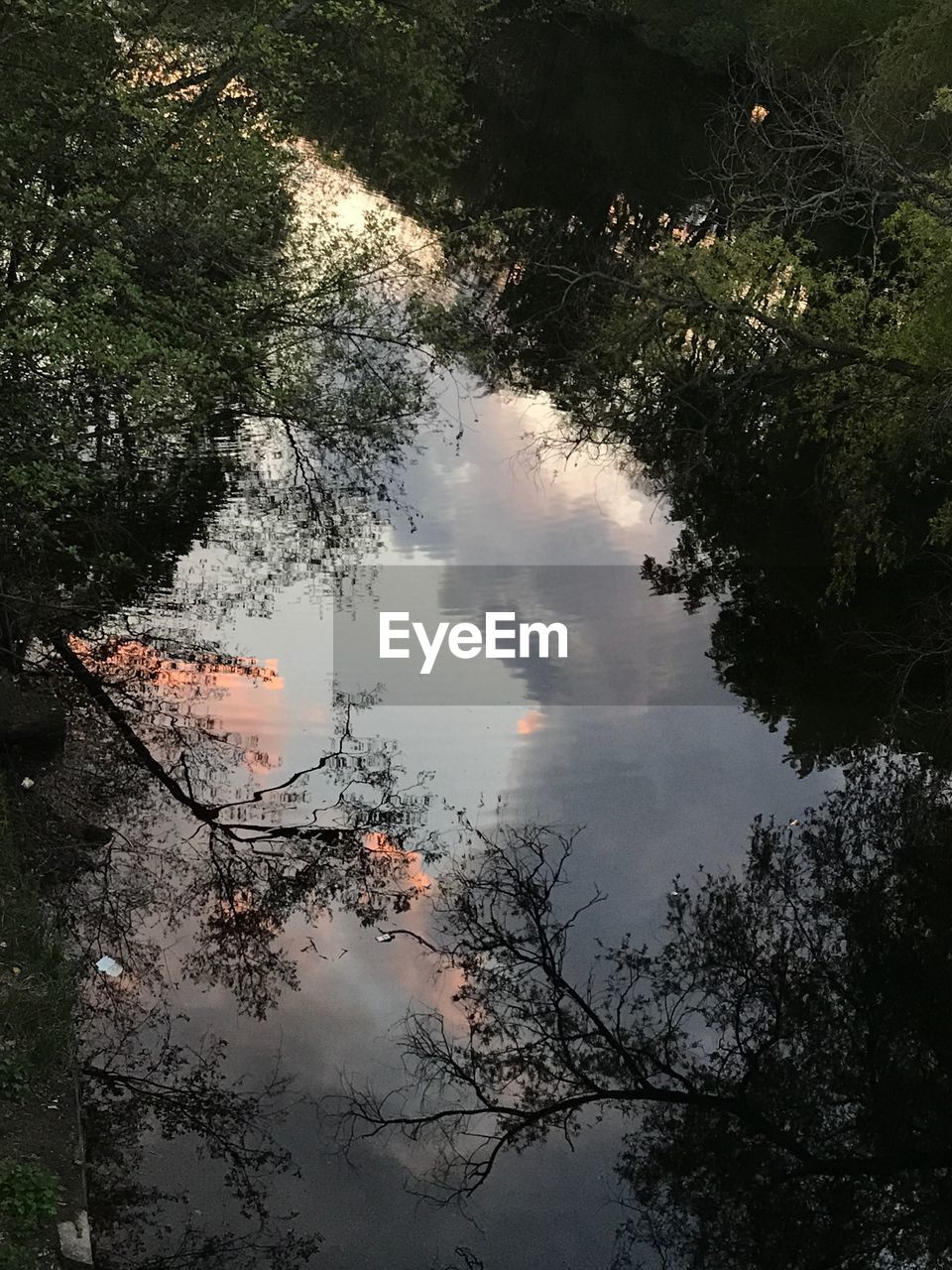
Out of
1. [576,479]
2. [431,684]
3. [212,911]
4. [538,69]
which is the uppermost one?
[538,69]

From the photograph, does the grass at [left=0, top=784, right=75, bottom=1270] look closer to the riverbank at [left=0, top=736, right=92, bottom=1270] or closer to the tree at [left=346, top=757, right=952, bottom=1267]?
the riverbank at [left=0, top=736, right=92, bottom=1270]

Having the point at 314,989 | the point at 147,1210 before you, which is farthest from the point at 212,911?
the point at 147,1210

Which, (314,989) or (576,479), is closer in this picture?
(314,989)

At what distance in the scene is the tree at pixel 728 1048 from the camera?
36.4ft

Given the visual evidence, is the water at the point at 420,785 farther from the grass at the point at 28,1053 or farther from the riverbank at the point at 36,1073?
the grass at the point at 28,1053

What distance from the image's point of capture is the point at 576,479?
82.6 feet

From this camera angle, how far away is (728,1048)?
12.7 meters

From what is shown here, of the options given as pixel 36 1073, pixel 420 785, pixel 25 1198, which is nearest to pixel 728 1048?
pixel 420 785

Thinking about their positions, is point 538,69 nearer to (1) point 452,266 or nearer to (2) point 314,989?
(1) point 452,266

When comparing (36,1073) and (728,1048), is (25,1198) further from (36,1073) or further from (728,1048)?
(728,1048)

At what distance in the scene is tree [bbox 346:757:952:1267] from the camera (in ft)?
36.4

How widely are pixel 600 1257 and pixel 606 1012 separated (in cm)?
300

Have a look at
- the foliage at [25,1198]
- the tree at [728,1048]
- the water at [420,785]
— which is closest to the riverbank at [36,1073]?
the foliage at [25,1198]

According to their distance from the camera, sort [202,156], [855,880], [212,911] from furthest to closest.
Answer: [202,156], [855,880], [212,911]
